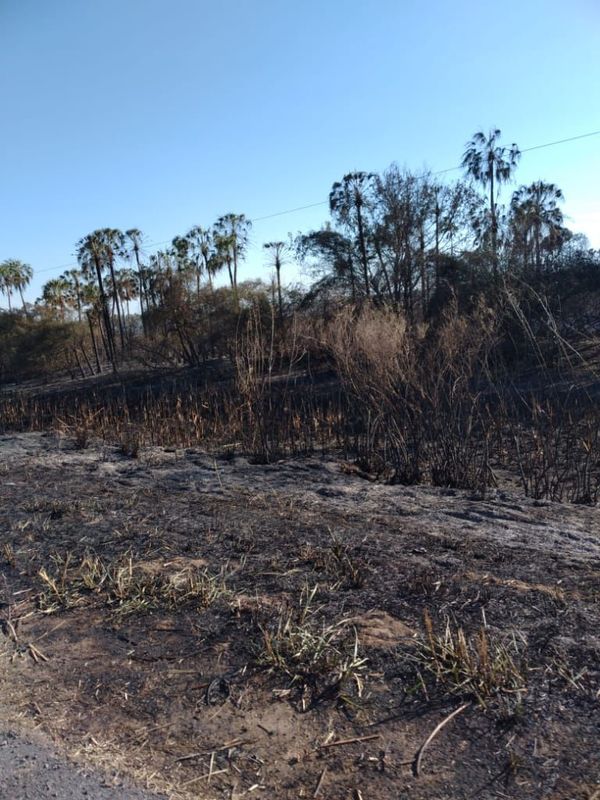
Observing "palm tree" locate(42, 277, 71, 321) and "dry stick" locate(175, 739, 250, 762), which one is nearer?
"dry stick" locate(175, 739, 250, 762)

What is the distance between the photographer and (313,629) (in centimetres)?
373

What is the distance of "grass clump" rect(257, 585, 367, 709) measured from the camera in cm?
325

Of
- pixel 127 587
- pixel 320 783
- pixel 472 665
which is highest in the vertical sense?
pixel 127 587

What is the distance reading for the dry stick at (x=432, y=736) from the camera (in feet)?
8.84

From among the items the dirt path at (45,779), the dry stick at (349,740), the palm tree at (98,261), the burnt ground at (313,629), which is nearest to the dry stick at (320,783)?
the burnt ground at (313,629)

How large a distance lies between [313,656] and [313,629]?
0.30 meters

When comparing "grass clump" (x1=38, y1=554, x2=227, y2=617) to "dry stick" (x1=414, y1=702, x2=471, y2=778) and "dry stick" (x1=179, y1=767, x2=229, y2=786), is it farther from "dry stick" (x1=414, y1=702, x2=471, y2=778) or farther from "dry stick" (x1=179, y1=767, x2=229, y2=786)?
"dry stick" (x1=414, y1=702, x2=471, y2=778)

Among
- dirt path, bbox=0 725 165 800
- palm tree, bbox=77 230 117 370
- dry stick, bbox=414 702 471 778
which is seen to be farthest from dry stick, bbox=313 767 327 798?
palm tree, bbox=77 230 117 370

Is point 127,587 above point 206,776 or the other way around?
above

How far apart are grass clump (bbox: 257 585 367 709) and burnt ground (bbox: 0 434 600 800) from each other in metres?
0.02

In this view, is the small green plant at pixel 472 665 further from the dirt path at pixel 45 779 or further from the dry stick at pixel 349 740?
the dirt path at pixel 45 779

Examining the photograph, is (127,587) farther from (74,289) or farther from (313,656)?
(74,289)

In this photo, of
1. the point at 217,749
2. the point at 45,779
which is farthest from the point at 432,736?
the point at 45,779

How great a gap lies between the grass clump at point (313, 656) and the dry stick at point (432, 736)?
17.0 inches
